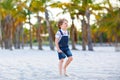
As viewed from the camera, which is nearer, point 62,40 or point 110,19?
point 62,40

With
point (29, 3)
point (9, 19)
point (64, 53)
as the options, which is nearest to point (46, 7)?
point (29, 3)

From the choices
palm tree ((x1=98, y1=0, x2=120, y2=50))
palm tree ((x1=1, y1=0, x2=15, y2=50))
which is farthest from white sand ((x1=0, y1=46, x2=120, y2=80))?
palm tree ((x1=1, y1=0, x2=15, y2=50))

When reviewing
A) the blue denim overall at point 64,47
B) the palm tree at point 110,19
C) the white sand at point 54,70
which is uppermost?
the palm tree at point 110,19

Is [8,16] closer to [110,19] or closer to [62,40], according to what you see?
[110,19]

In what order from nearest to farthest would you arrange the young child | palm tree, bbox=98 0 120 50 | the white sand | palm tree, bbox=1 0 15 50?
the young child < the white sand < palm tree, bbox=98 0 120 50 < palm tree, bbox=1 0 15 50

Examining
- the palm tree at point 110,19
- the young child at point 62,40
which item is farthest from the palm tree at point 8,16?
the young child at point 62,40

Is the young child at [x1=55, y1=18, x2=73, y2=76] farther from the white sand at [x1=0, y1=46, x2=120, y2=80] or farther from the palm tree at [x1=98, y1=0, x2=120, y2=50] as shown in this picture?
A: the palm tree at [x1=98, y1=0, x2=120, y2=50]

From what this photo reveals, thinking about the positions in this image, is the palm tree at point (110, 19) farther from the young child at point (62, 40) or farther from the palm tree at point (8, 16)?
the young child at point (62, 40)

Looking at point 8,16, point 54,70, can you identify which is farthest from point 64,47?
point 8,16

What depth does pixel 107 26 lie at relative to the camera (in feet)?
127

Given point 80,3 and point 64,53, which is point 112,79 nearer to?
point 64,53

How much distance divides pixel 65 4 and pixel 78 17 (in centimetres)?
257

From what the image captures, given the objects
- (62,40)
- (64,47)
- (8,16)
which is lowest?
(64,47)

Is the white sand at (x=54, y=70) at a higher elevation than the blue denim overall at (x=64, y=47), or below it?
below
